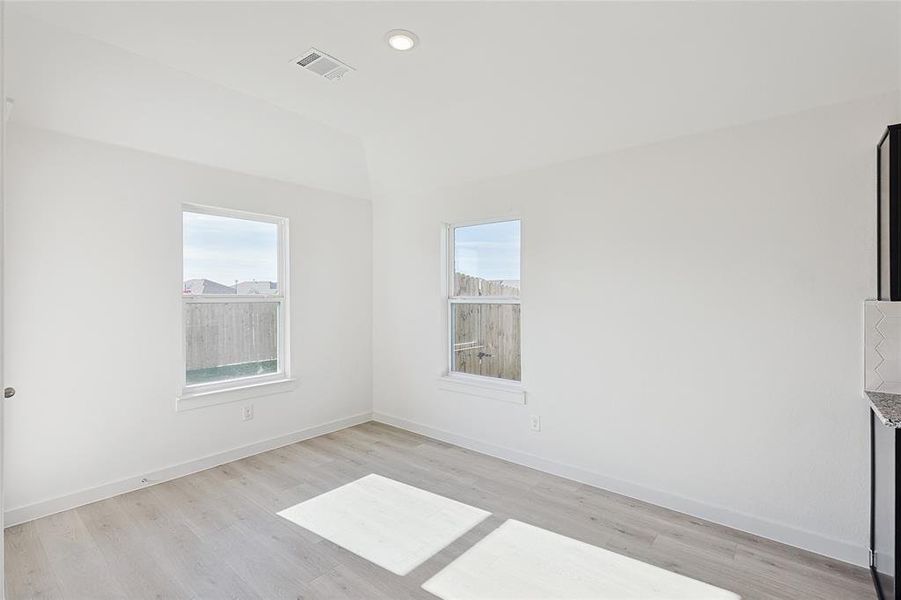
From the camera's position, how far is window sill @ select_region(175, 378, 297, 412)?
352cm

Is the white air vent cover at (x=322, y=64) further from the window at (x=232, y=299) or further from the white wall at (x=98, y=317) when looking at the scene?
the window at (x=232, y=299)

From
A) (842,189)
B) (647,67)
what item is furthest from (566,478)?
(647,67)

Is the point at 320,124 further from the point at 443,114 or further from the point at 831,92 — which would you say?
the point at 831,92

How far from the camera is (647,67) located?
2615mm

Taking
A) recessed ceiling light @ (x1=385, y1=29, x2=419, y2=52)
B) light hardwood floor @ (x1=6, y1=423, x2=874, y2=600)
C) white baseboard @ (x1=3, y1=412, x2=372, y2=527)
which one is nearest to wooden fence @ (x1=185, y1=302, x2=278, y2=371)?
white baseboard @ (x1=3, y1=412, x2=372, y2=527)

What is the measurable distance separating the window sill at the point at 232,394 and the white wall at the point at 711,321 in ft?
5.53

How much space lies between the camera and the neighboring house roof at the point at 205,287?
362 cm

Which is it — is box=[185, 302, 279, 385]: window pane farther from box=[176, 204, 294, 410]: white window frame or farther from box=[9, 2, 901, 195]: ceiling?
box=[9, 2, 901, 195]: ceiling

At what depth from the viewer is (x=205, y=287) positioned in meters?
3.72

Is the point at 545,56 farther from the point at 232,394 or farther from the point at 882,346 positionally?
the point at 232,394

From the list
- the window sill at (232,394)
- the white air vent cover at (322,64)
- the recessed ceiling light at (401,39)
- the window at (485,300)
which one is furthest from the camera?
the window at (485,300)

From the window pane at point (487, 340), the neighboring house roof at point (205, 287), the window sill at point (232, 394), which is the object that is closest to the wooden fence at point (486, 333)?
the window pane at point (487, 340)

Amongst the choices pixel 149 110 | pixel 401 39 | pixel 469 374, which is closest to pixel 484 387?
pixel 469 374

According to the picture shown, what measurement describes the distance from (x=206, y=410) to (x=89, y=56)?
243 centimetres
